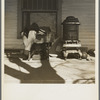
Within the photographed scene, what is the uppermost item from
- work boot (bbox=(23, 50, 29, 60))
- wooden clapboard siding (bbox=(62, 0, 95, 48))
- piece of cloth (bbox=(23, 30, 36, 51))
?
wooden clapboard siding (bbox=(62, 0, 95, 48))

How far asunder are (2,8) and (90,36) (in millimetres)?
989

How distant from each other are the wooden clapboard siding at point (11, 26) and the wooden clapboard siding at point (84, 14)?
54 centimetres

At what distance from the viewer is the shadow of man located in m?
3.94

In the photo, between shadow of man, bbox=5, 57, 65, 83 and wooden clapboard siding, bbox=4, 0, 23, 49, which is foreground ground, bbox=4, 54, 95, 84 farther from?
wooden clapboard siding, bbox=4, 0, 23, 49

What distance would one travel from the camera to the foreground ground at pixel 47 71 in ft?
12.9

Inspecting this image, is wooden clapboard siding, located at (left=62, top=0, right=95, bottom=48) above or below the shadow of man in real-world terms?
above

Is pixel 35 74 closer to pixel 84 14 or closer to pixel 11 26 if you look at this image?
pixel 11 26

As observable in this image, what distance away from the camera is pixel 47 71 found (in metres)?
3.97

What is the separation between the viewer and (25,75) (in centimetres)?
396

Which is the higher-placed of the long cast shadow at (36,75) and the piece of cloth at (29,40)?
the piece of cloth at (29,40)

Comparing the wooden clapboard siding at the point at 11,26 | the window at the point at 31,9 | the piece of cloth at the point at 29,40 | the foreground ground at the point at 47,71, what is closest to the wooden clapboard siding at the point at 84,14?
the window at the point at 31,9

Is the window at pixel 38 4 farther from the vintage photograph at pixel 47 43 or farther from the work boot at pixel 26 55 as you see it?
the work boot at pixel 26 55

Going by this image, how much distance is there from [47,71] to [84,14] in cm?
74

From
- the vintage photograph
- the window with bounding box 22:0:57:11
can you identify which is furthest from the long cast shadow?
the window with bounding box 22:0:57:11
